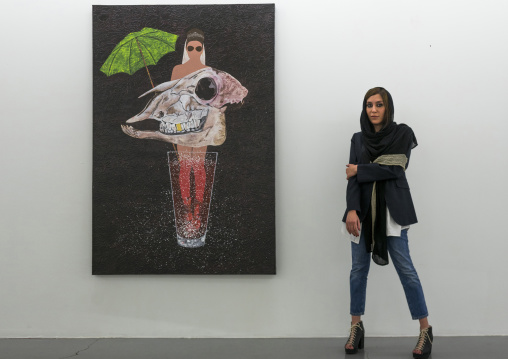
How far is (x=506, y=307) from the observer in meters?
3.55

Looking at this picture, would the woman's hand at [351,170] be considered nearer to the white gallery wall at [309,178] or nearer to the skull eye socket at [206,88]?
the white gallery wall at [309,178]

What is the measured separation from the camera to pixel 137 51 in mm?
3578

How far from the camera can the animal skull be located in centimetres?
357

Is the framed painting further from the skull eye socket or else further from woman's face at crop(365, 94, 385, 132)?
woman's face at crop(365, 94, 385, 132)

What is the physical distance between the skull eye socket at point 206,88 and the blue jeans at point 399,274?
1.23 meters

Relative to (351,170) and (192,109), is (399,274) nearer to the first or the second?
(351,170)

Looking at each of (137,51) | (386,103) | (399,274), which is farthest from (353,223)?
(137,51)

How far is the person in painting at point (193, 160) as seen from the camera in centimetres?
356

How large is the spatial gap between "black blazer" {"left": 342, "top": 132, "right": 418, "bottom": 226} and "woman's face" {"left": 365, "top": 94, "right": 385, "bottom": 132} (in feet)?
0.80

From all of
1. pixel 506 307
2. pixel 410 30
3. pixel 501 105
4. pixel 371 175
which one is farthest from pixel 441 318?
pixel 410 30

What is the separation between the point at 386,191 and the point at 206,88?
1.24 m
